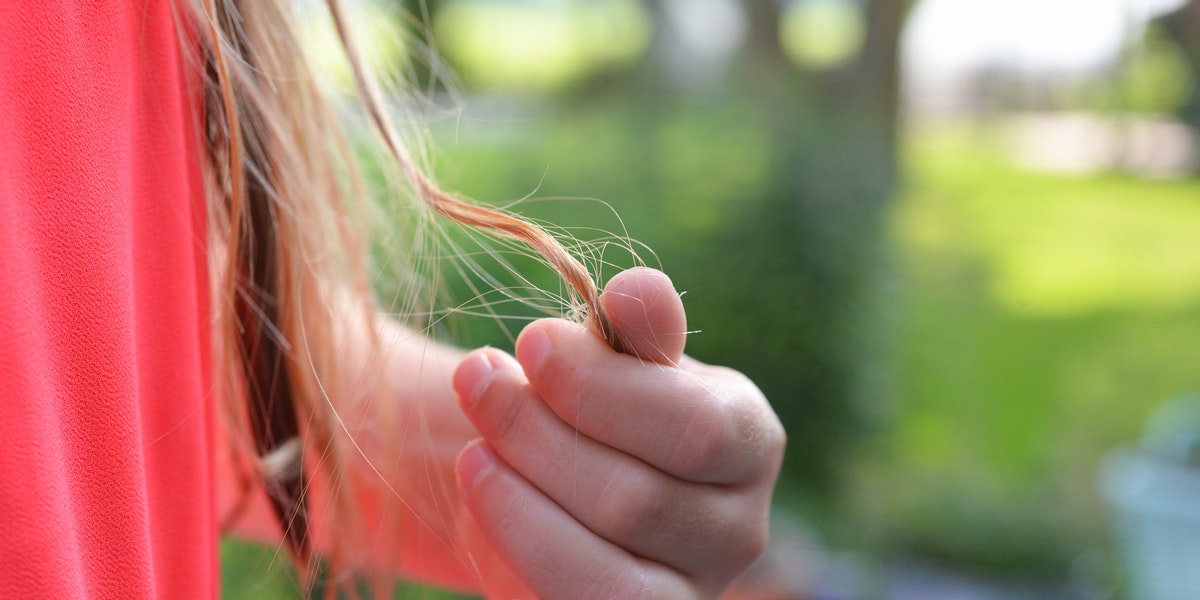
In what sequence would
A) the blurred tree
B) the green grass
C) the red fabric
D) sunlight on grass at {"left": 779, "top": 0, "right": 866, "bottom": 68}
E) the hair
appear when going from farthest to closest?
sunlight on grass at {"left": 779, "top": 0, "right": 866, "bottom": 68} → the green grass → the blurred tree → the hair → the red fabric

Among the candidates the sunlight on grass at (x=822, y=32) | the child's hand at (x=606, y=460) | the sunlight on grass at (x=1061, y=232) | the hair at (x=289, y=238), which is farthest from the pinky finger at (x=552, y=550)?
the sunlight on grass at (x=822, y=32)

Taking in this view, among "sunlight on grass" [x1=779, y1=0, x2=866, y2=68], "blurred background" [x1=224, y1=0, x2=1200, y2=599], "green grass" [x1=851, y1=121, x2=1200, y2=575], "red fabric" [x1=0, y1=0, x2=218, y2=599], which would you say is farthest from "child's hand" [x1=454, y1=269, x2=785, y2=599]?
"sunlight on grass" [x1=779, y1=0, x2=866, y2=68]

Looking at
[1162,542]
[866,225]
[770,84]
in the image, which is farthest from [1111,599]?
[770,84]

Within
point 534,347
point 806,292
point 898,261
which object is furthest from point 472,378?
point 898,261

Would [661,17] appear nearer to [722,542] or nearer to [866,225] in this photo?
[866,225]

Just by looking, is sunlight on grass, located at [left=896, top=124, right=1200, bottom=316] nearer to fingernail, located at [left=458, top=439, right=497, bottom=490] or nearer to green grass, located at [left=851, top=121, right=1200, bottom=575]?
green grass, located at [left=851, top=121, right=1200, bottom=575]

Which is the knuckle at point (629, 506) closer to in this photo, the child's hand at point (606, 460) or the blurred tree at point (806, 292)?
the child's hand at point (606, 460)
